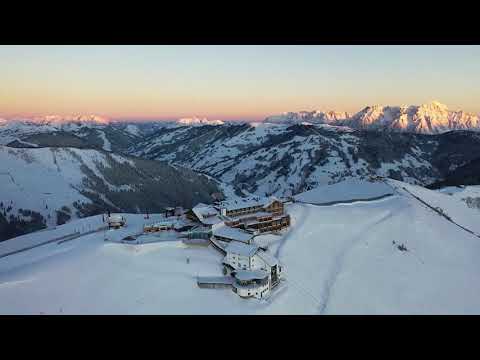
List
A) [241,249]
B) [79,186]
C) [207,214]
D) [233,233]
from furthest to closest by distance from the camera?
[79,186]
[207,214]
[233,233]
[241,249]

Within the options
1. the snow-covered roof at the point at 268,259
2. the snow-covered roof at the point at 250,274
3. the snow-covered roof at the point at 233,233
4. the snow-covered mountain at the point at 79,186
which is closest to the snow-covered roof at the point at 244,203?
the snow-covered roof at the point at 233,233

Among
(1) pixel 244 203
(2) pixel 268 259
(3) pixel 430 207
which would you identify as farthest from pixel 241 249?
(3) pixel 430 207

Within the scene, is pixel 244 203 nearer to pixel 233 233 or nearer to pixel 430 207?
pixel 233 233

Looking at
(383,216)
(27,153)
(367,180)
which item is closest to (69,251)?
(383,216)

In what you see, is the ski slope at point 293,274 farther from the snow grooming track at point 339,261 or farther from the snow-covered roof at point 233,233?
the snow-covered roof at point 233,233

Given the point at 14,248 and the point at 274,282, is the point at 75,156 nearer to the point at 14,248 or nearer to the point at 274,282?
the point at 14,248
